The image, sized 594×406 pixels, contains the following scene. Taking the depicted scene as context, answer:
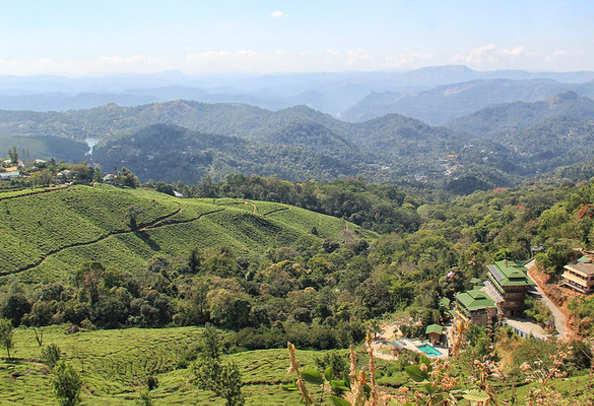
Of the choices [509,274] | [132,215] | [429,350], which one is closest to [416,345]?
[429,350]

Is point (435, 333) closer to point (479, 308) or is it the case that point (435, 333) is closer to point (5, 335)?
point (479, 308)

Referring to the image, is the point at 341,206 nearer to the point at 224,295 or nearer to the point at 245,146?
the point at 224,295

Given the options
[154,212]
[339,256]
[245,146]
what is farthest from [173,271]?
[245,146]

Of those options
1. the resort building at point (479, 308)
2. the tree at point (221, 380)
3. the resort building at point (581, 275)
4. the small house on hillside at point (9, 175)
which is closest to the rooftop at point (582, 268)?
the resort building at point (581, 275)

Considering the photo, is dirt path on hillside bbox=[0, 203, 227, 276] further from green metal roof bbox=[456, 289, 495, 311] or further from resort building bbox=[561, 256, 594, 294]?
resort building bbox=[561, 256, 594, 294]

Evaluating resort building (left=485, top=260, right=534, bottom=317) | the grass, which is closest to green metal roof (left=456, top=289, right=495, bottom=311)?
resort building (left=485, top=260, right=534, bottom=317)
